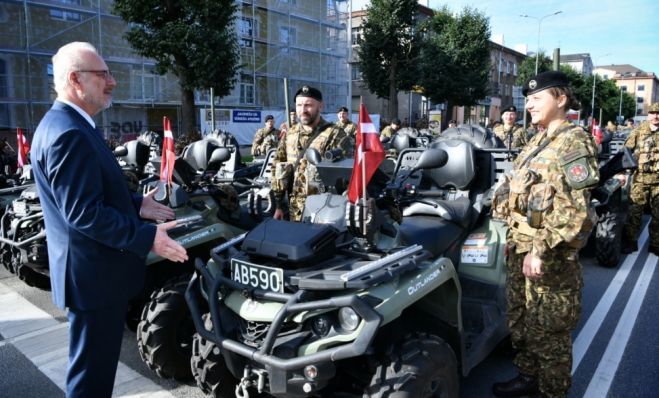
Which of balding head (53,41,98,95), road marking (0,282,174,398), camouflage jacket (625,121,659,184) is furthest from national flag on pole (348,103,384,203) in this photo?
camouflage jacket (625,121,659,184)

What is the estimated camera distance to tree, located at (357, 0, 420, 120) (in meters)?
27.9

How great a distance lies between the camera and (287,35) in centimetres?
3006

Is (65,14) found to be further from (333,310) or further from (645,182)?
(333,310)

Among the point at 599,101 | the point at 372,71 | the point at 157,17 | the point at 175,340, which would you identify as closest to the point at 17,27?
the point at 157,17

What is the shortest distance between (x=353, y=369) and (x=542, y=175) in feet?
4.81

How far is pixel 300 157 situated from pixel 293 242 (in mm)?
2368

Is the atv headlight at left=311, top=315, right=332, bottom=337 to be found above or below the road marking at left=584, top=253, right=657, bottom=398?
above

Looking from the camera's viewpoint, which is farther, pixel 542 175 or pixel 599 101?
pixel 599 101

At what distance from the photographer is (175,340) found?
343 centimetres

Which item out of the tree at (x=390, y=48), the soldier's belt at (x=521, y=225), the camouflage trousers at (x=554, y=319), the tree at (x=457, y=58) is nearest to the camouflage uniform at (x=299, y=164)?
the soldier's belt at (x=521, y=225)

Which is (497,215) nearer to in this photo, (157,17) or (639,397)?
(639,397)

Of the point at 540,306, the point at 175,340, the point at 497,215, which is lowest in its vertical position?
the point at 175,340

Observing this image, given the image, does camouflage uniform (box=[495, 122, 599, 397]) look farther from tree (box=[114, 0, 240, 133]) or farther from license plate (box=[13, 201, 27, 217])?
tree (box=[114, 0, 240, 133])

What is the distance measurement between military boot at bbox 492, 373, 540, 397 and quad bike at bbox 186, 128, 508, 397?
28 cm
